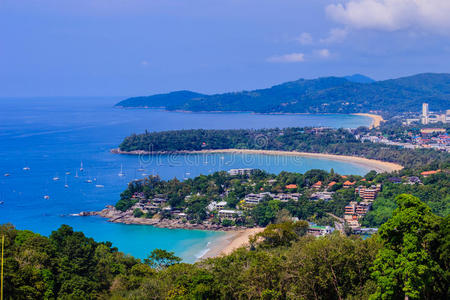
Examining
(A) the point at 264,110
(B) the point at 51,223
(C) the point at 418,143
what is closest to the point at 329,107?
(A) the point at 264,110

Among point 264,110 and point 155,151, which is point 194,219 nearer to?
point 155,151

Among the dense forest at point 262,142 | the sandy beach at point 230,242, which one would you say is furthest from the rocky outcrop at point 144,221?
the dense forest at point 262,142

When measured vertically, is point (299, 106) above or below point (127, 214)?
above

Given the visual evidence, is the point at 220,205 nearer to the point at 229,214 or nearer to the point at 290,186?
the point at 229,214

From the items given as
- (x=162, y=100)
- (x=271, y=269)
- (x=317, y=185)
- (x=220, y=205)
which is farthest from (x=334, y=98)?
(x=271, y=269)

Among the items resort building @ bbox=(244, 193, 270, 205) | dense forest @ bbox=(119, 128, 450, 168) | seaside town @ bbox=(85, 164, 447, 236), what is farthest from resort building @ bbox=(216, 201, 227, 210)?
dense forest @ bbox=(119, 128, 450, 168)

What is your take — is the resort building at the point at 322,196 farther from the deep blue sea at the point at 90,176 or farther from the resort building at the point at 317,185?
the deep blue sea at the point at 90,176
